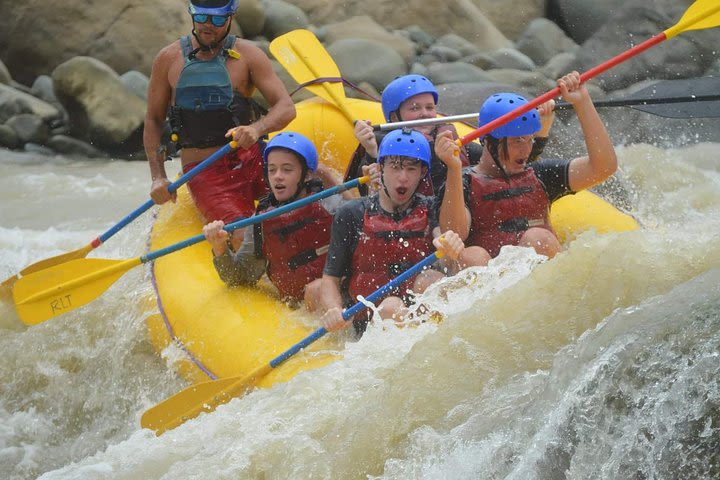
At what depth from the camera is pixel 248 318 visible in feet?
14.7

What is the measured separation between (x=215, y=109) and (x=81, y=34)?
592cm

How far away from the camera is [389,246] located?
4.16m

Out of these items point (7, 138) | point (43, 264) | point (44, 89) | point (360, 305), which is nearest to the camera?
point (360, 305)

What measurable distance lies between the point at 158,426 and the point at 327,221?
1081 millimetres

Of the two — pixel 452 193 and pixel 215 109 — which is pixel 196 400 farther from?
pixel 215 109

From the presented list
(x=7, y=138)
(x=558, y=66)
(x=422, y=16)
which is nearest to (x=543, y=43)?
(x=558, y=66)

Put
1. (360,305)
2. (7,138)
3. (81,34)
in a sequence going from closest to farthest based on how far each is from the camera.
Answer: (360,305), (7,138), (81,34)

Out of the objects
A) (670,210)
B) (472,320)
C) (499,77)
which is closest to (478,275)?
(472,320)

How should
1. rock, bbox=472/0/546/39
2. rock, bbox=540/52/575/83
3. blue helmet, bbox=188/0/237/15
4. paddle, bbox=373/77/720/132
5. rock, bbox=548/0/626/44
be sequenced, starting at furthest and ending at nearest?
rock, bbox=472/0/546/39 → rock, bbox=548/0/626/44 → rock, bbox=540/52/575/83 → blue helmet, bbox=188/0/237/15 → paddle, bbox=373/77/720/132

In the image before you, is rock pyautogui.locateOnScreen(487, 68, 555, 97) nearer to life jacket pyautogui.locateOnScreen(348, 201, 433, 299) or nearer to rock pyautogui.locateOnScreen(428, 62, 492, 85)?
rock pyautogui.locateOnScreen(428, 62, 492, 85)

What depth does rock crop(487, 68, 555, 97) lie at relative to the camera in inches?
421

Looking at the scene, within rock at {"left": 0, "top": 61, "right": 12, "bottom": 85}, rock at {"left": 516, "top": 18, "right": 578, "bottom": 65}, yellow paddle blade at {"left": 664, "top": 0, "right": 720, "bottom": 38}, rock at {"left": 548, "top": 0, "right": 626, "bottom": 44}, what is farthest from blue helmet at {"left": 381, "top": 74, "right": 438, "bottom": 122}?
rock at {"left": 548, "top": 0, "right": 626, "bottom": 44}

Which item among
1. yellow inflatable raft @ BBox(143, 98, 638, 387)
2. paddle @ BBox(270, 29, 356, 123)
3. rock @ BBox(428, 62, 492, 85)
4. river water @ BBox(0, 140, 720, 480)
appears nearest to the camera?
river water @ BBox(0, 140, 720, 480)

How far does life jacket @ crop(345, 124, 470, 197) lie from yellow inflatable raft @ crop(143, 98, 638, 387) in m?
0.38
